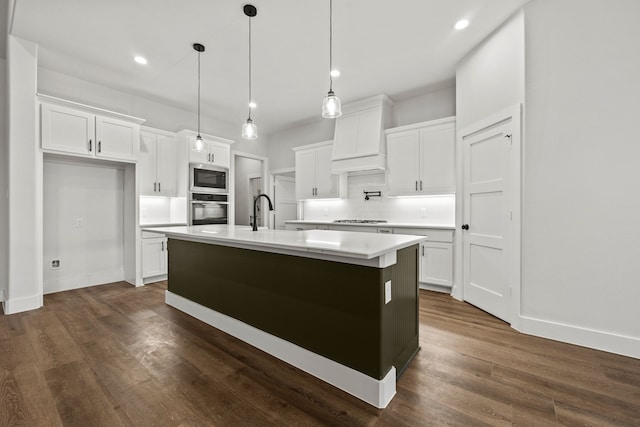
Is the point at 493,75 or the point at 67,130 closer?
the point at 493,75

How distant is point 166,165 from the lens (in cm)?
458

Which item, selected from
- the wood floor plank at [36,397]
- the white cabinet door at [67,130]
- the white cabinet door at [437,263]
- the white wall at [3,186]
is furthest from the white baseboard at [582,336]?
the white wall at [3,186]

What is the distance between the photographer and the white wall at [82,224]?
12.5 feet

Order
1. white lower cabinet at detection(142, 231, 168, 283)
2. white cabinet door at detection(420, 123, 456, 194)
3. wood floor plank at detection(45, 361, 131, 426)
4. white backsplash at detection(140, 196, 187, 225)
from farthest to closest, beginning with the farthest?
white backsplash at detection(140, 196, 187, 225), white lower cabinet at detection(142, 231, 168, 283), white cabinet door at detection(420, 123, 456, 194), wood floor plank at detection(45, 361, 131, 426)

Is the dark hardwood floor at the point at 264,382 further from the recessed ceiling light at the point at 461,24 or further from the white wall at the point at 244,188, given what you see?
the white wall at the point at 244,188

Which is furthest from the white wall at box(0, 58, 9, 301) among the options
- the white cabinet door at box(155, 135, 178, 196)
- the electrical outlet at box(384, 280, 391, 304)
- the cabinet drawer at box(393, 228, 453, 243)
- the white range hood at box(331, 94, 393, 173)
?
the cabinet drawer at box(393, 228, 453, 243)

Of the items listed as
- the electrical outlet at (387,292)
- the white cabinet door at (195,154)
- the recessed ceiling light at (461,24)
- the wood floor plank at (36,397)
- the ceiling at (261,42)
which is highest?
the recessed ceiling light at (461,24)

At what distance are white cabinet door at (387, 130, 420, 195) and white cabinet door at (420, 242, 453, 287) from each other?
903mm

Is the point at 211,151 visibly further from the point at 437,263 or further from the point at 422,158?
the point at 437,263

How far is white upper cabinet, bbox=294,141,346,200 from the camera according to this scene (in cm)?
518

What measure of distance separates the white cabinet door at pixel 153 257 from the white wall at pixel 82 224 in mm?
605

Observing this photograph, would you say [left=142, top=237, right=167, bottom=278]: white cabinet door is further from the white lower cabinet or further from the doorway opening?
the doorway opening

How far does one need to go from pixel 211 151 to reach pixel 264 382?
4.17m

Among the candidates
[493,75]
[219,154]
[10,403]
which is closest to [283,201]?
[219,154]
